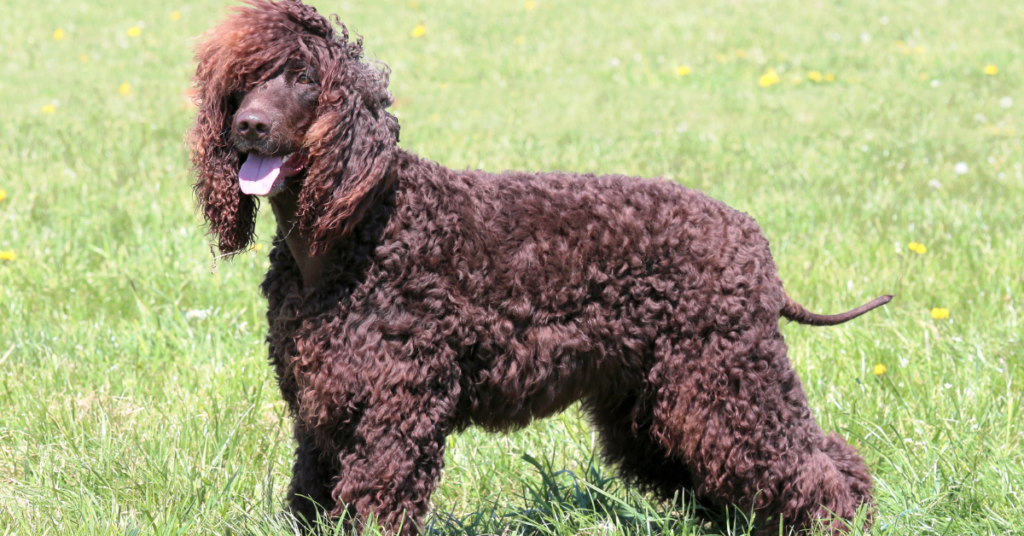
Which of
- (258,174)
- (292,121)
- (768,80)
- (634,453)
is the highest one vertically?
(292,121)

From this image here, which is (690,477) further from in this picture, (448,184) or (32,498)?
(32,498)

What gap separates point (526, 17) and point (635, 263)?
1173 cm

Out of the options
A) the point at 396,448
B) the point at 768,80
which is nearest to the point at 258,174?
the point at 396,448

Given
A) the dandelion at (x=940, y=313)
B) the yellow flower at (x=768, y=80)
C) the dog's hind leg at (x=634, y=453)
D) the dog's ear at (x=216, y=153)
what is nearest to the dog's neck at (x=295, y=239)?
the dog's ear at (x=216, y=153)

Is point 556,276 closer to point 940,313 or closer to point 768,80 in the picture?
point 940,313

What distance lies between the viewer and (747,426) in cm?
295

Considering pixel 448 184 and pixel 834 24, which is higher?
pixel 448 184

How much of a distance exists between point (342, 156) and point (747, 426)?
1.49 metres

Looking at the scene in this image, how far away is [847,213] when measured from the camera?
6.11 meters

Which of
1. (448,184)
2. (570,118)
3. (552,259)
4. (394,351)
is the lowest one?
(570,118)

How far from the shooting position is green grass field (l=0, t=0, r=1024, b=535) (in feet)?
10.7

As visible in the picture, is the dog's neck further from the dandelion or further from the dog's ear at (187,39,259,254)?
the dandelion

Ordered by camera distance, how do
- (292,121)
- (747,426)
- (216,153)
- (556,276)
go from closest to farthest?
(292,121), (216,153), (556,276), (747,426)

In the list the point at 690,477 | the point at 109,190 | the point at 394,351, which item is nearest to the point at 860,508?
the point at 690,477
